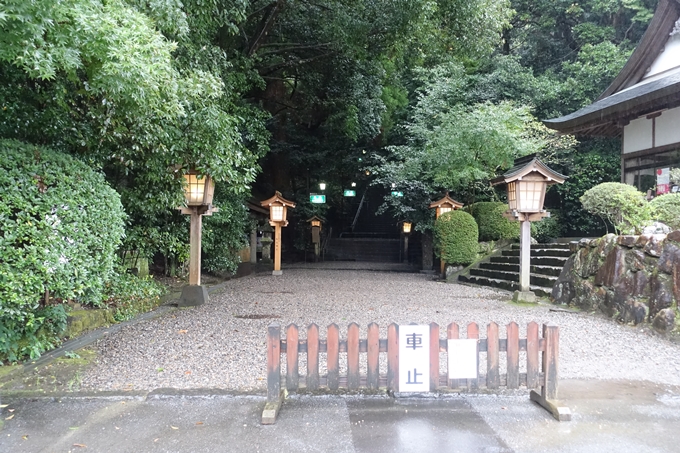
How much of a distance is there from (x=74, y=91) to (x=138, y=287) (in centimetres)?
325

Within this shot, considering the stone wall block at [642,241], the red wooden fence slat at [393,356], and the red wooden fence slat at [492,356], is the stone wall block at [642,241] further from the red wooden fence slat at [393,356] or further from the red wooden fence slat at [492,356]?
the red wooden fence slat at [393,356]

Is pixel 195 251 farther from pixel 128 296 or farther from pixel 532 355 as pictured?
pixel 532 355

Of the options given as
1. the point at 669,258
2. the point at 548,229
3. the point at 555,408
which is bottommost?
the point at 555,408

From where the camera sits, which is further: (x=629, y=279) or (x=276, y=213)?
(x=276, y=213)

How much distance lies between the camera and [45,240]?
3.93 metres

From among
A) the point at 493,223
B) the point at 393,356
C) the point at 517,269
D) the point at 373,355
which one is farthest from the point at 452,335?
the point at 493,223

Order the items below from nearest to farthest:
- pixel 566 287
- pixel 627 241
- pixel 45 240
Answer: pixel 45 240
pixel 627 241
pixel 566 287

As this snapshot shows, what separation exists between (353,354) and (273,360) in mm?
615

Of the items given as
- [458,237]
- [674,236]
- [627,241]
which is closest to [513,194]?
[627,241]

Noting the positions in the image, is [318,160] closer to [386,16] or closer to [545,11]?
[386,16]

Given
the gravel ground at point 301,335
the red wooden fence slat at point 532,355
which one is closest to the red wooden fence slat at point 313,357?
the gravel ground at point 301,335

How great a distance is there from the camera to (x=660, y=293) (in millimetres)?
5969

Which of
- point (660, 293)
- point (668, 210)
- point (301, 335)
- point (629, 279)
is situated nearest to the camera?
point (301, 335)

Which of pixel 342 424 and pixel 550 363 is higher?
pixel 550 363
